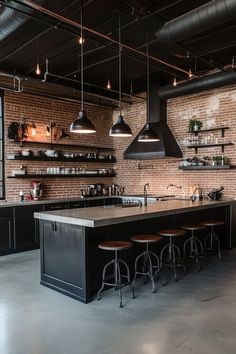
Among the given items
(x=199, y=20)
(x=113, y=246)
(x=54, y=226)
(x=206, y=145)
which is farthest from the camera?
(x=206, y=145)

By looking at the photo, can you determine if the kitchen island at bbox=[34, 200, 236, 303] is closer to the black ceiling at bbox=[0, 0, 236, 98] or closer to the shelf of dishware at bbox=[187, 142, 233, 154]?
the black ceiling at bbox=[0, 0, 236, 98]

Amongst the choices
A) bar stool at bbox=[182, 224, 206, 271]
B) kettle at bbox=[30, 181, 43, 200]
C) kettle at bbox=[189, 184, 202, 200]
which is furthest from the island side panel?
kettle at bbox=[189, 184, 202, 200]

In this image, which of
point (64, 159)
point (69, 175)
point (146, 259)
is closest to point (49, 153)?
point (64, 159)

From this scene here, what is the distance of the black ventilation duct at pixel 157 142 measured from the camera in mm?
7418

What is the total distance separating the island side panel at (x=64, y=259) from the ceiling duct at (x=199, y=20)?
2.88 metres

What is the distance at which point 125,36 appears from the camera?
16.9 feet

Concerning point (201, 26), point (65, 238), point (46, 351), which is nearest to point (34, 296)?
point (65, 238)

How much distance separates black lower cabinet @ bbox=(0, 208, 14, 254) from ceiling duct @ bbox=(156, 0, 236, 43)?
13.8ft

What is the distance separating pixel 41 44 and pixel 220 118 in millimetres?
4079

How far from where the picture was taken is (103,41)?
5367mm

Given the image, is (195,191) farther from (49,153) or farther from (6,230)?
Answer: (6,230)

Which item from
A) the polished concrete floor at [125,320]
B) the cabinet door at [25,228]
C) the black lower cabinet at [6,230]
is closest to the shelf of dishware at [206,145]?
the polished concrete floor at [125,320]

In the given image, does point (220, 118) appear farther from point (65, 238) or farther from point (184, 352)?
point (184, 352)

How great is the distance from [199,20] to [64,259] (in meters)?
3.46
